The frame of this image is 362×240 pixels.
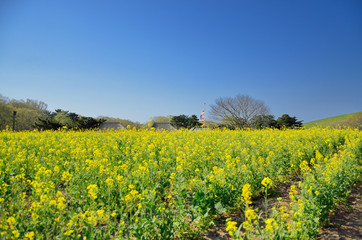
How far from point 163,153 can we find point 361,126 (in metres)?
32.3

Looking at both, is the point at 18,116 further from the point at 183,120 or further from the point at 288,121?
the point at 288,121

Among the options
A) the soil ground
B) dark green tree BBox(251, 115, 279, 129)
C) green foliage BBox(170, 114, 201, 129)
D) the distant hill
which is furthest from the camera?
green foliage BBox(170, 114, 201, 129)

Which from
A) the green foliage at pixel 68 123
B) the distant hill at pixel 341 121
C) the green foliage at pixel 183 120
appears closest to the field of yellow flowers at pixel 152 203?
the green foliage at pixel 68 123

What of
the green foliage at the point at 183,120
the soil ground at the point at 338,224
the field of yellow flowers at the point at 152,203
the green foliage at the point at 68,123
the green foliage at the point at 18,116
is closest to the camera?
the field of yellow flowers at the point at 152,203

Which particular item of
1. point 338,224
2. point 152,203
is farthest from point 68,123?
point 338,224

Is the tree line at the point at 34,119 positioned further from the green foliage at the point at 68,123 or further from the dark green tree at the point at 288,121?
the dark green tree at the point at 288,121

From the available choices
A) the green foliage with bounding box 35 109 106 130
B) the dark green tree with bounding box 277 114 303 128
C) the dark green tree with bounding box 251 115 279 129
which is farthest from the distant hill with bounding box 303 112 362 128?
the green foliage with bounding box 35 109 106 130

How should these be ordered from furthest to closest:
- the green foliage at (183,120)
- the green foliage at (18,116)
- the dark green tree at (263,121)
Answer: the green foliage at (183,120)
the dark green tree at (263,121)
the green foliage at (18,116)

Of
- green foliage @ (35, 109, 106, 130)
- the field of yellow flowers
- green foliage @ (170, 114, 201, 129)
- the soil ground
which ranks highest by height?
green foliage @ (170, 114, 201, 129)

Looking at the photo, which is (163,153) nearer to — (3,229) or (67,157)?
(67,157)

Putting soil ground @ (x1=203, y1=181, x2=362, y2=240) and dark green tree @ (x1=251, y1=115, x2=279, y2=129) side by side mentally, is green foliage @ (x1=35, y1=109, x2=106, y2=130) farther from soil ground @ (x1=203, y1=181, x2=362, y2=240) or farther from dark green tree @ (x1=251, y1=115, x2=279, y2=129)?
dark green tree @ (x1=251, y1=115, x2=279, y2=129)

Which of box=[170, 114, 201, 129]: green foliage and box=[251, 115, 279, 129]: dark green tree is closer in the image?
box=[251, 115, 279, 129]: dark green tree

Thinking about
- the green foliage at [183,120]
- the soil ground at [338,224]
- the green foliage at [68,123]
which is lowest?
the soil ground at [338,224]

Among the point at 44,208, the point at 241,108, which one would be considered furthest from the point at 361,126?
the point at 44,208
